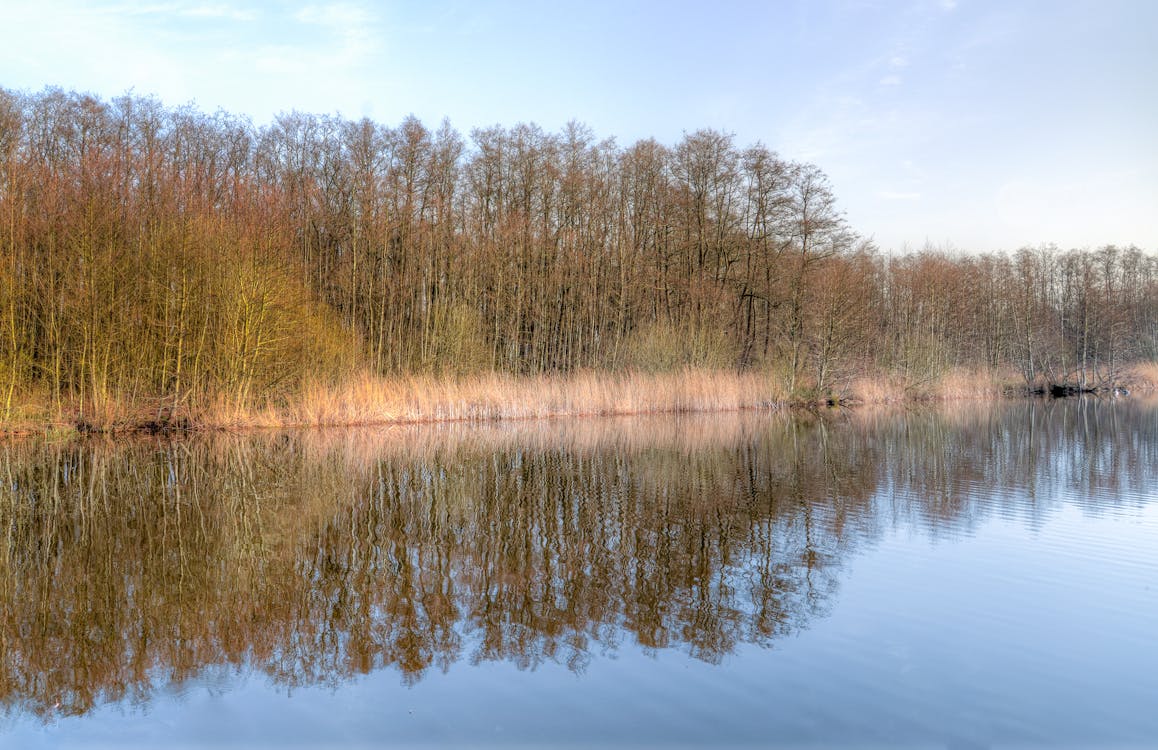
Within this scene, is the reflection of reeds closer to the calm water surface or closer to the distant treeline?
the distant treeline


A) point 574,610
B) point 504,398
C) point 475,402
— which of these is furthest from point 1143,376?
point 574,610

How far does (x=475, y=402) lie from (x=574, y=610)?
688 inches

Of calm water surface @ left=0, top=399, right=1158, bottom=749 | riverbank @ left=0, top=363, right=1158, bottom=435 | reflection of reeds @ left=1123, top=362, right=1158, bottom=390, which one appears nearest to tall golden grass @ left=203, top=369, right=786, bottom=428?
riverbank @ left=0, top=363, right=1158, bottom=435

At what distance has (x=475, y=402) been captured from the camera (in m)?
22.7

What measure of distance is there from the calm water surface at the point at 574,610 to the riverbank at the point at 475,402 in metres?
6.78

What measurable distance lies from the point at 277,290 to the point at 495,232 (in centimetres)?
964

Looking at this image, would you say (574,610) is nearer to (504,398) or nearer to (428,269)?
(504,398)

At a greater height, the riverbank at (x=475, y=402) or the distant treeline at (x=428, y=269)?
the distant treeline at (x=428, y=269)

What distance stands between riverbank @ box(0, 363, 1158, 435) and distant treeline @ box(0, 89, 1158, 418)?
46 centimetres

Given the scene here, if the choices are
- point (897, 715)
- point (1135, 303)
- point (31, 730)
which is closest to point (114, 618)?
point (31, 730)

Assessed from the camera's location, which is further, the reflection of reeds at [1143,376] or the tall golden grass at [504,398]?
the reflection of reeds at [1143,376]

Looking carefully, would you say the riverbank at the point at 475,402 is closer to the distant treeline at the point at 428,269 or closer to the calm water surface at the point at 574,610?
the distant treeline at the point at 428,269

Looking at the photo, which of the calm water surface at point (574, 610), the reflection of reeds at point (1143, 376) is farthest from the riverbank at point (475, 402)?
the reflection of reeds at point (1143, 376)

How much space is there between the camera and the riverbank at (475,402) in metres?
18.0
